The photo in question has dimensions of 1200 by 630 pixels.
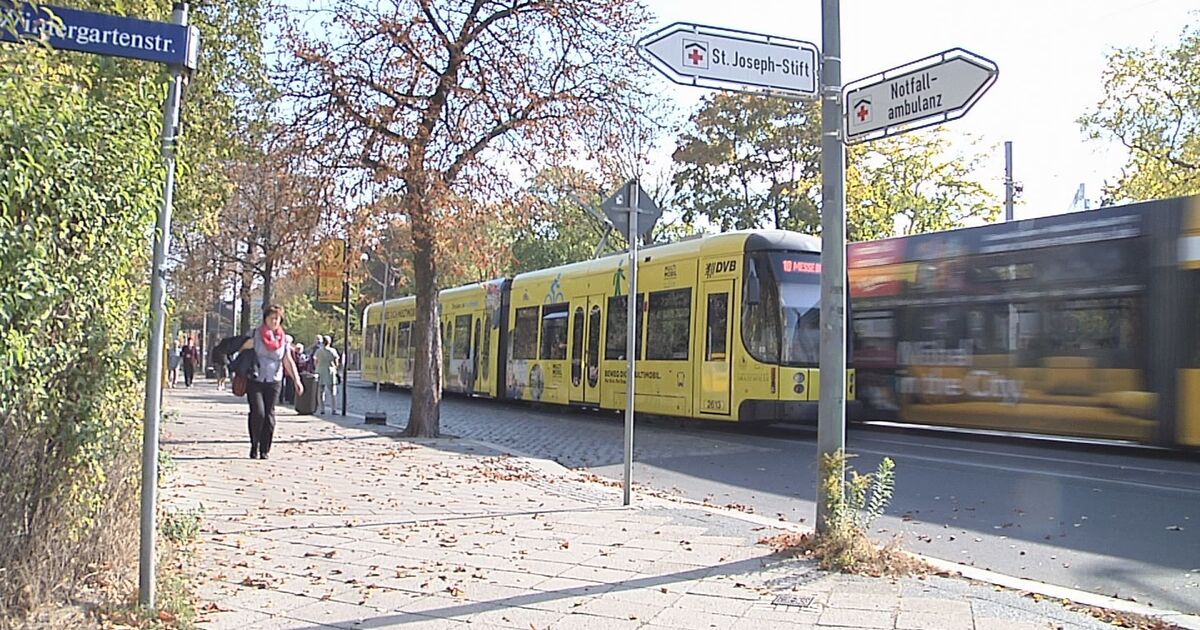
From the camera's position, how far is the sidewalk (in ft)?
17.9

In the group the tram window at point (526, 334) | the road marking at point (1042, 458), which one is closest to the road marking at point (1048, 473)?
the road marking at point (1042, 458)

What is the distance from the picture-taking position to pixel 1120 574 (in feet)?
23.0

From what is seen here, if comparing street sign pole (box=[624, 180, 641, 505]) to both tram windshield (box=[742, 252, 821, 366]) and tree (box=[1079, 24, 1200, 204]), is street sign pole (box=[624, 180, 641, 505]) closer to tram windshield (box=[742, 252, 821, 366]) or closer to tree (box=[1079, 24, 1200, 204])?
tram windshield (box=[742, 252, 821, 366])

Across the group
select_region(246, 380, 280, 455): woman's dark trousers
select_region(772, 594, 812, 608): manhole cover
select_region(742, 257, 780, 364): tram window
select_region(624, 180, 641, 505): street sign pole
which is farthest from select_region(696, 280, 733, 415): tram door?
select_region(772, 594, 812, 608): manhole cover

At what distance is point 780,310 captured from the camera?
16.4 meters

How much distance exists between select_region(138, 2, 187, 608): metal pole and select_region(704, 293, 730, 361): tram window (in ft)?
41.6

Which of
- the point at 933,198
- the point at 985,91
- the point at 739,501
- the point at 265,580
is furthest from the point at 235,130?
the point at 933,198

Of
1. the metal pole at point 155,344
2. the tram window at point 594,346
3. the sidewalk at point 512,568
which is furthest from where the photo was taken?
the tram window at point 594,346

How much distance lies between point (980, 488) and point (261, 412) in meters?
7.78

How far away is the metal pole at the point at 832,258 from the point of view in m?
6.79

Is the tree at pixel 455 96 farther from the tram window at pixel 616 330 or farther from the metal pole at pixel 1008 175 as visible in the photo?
the metal pole at pixel 1008 175

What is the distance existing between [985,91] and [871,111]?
75cm

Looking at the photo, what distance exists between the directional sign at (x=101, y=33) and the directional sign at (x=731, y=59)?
2898 millimetres

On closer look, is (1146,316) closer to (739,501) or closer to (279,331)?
(739,501)
